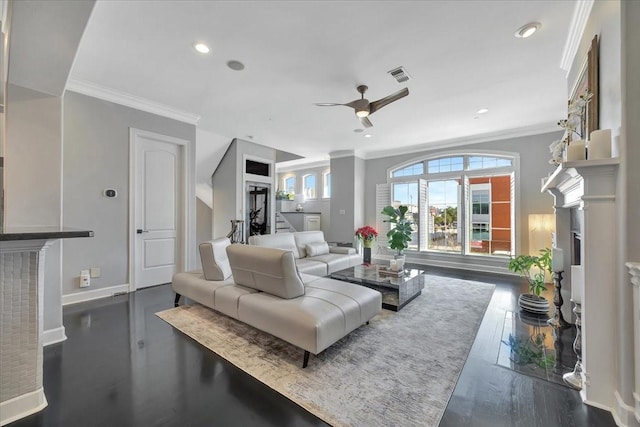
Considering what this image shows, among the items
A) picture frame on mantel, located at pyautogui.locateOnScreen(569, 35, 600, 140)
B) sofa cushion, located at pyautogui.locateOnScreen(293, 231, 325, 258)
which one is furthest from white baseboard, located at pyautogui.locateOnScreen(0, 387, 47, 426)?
picture frame on mantel, located at pyautogui.locateOnScreen(569, 35, 600, 140)

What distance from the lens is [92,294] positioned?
3.52 meters

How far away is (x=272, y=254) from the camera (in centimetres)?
231

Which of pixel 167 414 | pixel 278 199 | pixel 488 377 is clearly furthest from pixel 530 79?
pixel 278 199

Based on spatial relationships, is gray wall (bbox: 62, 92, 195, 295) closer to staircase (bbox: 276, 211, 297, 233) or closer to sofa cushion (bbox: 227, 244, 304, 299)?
sofa cushion (bbox: 227, 244, 304, 299)

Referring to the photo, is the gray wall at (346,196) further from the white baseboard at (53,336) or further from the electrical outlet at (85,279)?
the white baseboard at (53,336)

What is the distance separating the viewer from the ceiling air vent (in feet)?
9.62

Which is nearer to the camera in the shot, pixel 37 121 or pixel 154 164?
pixel 37 121

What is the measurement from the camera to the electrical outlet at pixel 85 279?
135 inches

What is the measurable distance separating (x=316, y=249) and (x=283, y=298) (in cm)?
257

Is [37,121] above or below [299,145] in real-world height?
below

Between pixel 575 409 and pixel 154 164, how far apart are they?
17.8 feet

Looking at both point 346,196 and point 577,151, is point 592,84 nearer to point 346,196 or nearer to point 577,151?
point 577,151

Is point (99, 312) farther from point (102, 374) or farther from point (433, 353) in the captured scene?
point (433, 353)

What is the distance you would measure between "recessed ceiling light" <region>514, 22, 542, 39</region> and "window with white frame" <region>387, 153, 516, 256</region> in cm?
354
